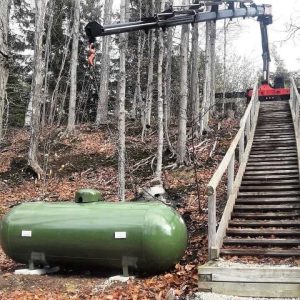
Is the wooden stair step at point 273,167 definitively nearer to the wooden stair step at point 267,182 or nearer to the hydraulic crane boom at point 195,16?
the wooden stair step at point 267,182

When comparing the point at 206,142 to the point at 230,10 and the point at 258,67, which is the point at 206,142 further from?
the point at 258,67

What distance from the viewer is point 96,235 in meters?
7.34

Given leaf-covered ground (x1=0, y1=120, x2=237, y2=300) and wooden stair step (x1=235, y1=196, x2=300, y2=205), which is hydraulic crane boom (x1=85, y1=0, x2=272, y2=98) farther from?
wooden stair step (x1=235, y1=196, x2=300, y2=205)

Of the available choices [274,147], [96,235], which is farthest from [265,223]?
[274,147]

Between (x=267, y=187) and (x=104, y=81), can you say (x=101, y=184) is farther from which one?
(x=104, y=81)

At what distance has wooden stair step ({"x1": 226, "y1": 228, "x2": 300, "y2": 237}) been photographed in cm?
804

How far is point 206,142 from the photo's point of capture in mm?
18344

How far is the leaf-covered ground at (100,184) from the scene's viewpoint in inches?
271

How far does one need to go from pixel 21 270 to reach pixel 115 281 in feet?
6.19

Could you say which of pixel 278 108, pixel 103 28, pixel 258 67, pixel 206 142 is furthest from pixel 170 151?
pixel 258 67

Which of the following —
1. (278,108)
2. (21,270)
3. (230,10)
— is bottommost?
(21,270)

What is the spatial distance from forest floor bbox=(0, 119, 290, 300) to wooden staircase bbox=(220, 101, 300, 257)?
0.83m

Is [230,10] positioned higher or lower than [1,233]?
higher

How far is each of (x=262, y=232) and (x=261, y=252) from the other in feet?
2.71
